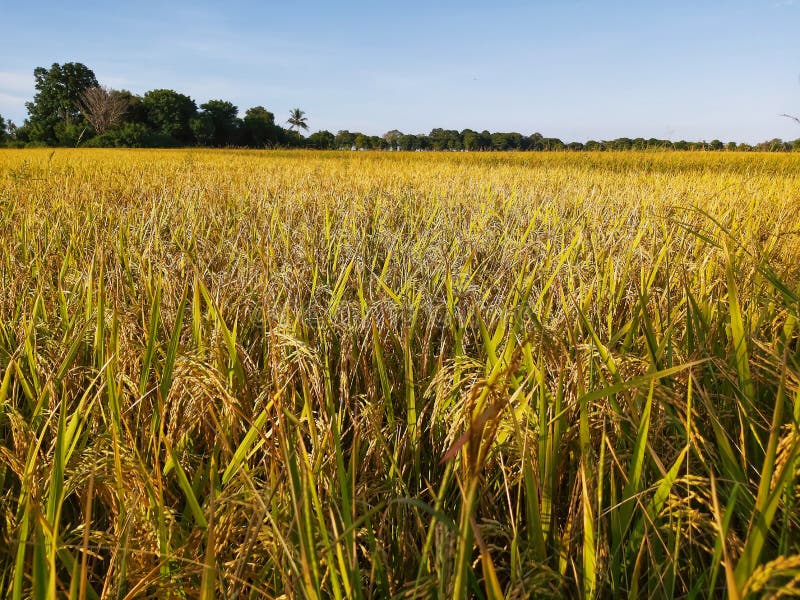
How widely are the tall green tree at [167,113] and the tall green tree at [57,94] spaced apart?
14.7 ft

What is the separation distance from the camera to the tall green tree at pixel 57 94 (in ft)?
120

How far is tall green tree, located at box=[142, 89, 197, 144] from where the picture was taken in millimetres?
43656

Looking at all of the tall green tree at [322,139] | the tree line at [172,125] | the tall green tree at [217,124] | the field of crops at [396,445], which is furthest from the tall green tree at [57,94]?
the field of crops at [396,445]

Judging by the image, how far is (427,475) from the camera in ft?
3.42

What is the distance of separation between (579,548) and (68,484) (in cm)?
80

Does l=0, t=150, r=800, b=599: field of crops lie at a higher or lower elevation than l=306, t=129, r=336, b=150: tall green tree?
lower

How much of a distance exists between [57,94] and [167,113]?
8644 mm

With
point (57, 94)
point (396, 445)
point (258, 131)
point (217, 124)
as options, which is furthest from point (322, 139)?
point (396, 445)

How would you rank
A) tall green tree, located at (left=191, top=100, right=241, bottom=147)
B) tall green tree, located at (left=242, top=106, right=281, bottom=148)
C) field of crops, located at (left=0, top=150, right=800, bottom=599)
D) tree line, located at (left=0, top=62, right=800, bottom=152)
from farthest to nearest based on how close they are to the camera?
tall green tree, located at (left=242, top=106, right=281, bottom=148) → tall green tree, located at (left=191, top=100, right=241, bottom=147) → tree line, located at (left=0, top=62, right=800, bottom=152) → field of crops, located at (left=0, top=150, right=800, bottom=599)

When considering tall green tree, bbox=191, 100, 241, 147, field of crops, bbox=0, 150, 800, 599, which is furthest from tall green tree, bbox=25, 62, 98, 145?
field of crops, bbox=0, 150, 800, 599

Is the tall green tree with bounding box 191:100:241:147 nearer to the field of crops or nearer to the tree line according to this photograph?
the tree line

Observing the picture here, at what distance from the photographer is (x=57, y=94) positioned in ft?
139

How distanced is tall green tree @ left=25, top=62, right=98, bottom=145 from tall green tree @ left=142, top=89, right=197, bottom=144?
449 centimetres

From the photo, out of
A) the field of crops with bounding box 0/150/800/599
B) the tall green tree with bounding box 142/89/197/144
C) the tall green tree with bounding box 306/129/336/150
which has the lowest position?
the field of crops with bounding box 0/150/800/599
